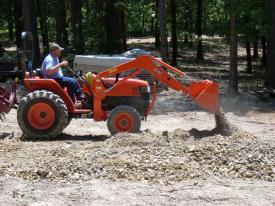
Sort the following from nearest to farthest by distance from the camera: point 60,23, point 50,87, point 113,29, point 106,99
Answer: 1. point 50,87
2. point 106,99
3. point 113,29
4. point 60,23

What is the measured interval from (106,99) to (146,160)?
3.10 metres

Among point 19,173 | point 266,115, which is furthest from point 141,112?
point 266,115

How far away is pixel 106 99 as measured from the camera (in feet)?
35.6

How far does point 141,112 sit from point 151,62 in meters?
1.11

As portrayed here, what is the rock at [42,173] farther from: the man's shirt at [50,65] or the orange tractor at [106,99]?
the man's shirt at [50,65]

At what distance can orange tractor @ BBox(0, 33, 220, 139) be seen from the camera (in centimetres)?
1038

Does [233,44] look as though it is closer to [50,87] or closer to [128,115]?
[128,115]

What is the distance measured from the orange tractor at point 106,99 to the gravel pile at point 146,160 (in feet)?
3.30

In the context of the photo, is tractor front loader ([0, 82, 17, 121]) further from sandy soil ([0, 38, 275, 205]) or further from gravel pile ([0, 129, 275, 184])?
gravel pile ([0, 129, 275, 184])

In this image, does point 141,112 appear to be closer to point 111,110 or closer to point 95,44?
point 111,110

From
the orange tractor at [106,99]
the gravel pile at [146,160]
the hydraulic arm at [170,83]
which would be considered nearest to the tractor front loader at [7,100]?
the orange tractor at [106,99]

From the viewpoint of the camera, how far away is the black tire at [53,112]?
10.4 m

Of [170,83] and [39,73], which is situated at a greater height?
[39,73]

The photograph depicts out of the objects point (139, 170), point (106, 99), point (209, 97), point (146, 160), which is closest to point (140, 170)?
point (139, 170)
